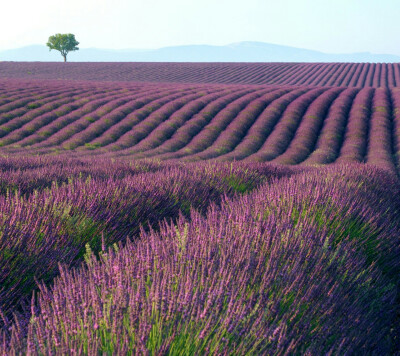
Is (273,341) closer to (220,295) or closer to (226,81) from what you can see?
(220,295)

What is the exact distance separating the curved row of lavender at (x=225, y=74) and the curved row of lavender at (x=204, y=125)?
23530 millimetres

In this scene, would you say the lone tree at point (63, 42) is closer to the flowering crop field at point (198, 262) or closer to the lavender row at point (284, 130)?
the lavender row at point (284, 130)

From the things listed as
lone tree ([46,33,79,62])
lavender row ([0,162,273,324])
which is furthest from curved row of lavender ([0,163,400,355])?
lone tree ([46,33,79,62])

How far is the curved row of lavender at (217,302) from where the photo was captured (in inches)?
73.1

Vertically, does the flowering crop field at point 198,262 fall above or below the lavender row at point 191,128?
above

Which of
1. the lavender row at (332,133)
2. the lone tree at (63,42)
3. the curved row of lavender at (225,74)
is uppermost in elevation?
the lone tree at (63,42)

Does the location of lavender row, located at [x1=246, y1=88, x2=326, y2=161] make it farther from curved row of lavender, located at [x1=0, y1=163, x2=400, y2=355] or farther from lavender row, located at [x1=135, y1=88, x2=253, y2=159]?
curved row of lavender, located at [x1=0, y1=163, x2=400, y2=355]

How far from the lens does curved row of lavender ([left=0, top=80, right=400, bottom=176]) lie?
1825 centimetres

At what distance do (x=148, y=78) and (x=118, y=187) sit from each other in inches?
2065

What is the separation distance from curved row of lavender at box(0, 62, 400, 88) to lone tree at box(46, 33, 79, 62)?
298 inches

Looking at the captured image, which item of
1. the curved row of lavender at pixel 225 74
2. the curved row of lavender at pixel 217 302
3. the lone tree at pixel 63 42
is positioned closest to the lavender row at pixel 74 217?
the curved row of lavender at pixel 217 302

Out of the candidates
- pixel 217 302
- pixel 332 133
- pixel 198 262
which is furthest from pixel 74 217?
pixel 332 133

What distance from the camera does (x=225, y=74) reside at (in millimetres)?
61531

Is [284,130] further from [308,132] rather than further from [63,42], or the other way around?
[63,42]
